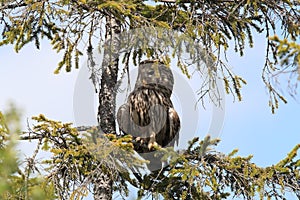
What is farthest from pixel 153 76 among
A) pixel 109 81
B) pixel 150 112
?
pixel 109 81

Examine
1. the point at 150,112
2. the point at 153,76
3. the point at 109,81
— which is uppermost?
the point at 109,81

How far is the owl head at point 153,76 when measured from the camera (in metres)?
6.01

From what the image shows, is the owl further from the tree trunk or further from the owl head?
the tree trunk

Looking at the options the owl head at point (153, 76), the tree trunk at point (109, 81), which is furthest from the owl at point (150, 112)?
the tree trunk at point (109, 81)

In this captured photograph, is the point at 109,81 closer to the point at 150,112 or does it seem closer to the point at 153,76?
the point at 153,76

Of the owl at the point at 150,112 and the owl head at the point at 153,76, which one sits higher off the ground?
the owl head at the point at 153,76

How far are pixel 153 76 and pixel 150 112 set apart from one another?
0.44m

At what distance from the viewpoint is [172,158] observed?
5520 millimetres

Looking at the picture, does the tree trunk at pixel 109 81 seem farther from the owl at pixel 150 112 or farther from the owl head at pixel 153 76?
the owl head at pixel 153 76

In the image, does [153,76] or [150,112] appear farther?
[153,76]

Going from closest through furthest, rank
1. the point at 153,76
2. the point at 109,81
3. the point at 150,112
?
the point at 150,112 < the point at 153,76 < the point at 109,81

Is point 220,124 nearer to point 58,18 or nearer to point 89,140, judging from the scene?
point 89,140

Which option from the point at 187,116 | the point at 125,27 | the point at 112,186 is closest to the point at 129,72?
the point at 125,27

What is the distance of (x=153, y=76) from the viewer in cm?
602
